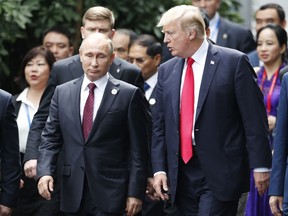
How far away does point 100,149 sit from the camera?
8.38 m

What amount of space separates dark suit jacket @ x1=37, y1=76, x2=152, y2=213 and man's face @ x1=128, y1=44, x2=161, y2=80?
221 cm

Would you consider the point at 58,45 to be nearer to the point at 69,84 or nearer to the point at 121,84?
the point at 69,84

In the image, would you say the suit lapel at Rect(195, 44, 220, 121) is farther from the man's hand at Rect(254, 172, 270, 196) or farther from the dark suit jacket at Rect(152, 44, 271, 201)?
the man's hand at Rect(254, 172, 270, 196)

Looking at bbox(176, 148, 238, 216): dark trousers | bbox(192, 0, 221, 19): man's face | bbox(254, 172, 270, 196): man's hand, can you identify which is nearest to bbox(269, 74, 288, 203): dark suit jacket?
bbox(254, 172, 270, 196): man's hand

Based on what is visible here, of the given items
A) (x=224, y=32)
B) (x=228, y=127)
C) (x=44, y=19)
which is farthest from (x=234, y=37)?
(x=228, y=127)

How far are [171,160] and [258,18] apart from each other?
4373 millimetres

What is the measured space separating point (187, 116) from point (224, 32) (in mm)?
3621

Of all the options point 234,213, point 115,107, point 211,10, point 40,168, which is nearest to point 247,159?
point 234,213

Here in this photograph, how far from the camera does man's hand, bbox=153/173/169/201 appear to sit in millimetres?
8297

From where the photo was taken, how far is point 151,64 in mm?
10812

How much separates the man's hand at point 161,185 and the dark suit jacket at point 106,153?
0.40ft

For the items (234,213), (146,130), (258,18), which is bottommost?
(234,213)

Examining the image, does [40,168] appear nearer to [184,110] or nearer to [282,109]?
[184,110]

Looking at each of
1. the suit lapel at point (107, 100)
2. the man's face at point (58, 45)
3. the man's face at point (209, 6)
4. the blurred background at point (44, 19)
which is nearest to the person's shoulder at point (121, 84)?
the suit lapel at point (107, 100)
